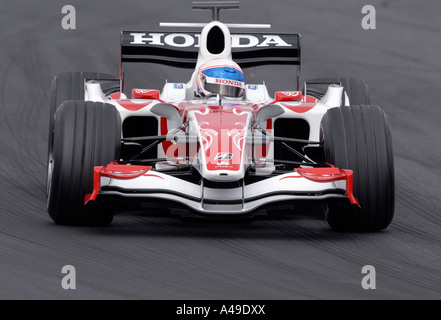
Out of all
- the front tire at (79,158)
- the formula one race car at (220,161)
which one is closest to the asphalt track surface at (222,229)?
the front tire at (79,158)

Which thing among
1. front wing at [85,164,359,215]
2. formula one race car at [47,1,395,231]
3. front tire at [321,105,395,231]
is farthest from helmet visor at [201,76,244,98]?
front wing at [85,164,359,215]

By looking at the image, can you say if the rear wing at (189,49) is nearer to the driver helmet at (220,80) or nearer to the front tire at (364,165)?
the driver helmet at (220,80)

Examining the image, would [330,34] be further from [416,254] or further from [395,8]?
[416,254]

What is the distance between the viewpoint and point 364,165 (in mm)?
10531

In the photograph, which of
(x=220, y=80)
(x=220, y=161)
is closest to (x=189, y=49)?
(x=220, y=80)

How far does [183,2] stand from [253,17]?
235 cm

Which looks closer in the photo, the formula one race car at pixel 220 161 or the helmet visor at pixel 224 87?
the formula one race car at pixel 220 161

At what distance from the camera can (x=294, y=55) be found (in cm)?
1444

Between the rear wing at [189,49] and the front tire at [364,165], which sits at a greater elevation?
the rear wing at [189,49]

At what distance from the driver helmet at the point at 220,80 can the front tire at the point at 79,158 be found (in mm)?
2130

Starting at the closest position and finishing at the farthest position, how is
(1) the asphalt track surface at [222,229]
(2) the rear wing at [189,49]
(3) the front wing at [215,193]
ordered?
(1) the asphalt track surface at [222,229] → (3) the front wing at [215,193] → (2) the rear wing at [189,49]

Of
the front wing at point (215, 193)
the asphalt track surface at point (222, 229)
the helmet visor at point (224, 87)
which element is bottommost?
the asphalt track surface at point (222, 229)

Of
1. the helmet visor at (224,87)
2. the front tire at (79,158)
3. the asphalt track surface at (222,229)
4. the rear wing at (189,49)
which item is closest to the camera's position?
the asphalt track surface at (222,229)

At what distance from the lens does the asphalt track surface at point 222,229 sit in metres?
8.34
